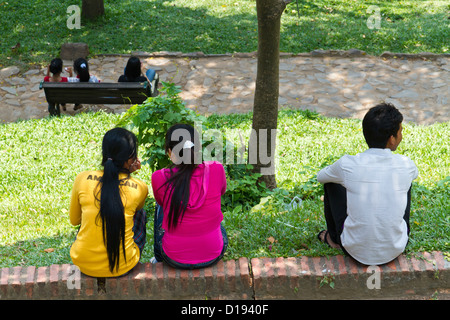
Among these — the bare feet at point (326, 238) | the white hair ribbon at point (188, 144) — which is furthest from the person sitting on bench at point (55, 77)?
the bare feet at point (326, 238)

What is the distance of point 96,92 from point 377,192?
604cm

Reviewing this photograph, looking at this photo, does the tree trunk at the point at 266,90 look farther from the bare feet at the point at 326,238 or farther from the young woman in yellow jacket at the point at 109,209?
the young woman in yellow jacket at the point at 109,209

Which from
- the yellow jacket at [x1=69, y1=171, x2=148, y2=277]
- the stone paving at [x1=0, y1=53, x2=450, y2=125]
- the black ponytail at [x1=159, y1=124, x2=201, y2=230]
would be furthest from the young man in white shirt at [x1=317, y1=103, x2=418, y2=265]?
the stone paving at [x1=0, y1=53, x2=450, y2=125]

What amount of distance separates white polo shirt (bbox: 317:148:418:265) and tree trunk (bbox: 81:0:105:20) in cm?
1075

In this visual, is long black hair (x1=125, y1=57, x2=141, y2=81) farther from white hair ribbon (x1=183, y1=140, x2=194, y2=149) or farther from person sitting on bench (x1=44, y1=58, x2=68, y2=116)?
white hair ribbon (x1=183, y1=140, x2=194, y2=149)

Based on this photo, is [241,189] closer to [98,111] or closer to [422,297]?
[422,297]

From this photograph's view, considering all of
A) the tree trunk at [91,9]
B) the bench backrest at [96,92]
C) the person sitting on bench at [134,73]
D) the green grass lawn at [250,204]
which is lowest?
the green grass lawn at [250,204]

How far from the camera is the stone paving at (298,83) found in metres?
9.08

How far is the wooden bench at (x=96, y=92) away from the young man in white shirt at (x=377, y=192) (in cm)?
526

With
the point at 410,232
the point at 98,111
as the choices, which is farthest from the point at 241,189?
the point at 98,111

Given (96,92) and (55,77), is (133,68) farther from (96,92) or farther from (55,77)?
(55,77)

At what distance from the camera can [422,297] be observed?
348cm

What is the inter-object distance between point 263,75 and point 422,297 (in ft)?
8.36

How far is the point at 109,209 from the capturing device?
3.25m
